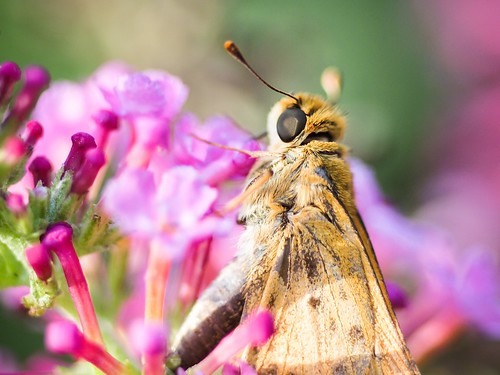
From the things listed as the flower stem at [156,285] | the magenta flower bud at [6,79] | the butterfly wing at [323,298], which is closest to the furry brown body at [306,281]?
the butterfly wing at [323,298]

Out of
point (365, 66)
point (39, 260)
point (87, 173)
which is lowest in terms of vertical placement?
point (39, 260)

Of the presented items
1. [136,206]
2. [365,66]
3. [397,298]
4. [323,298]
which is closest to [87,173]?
[136,206]

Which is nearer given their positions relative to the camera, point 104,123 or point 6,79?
point 6,79

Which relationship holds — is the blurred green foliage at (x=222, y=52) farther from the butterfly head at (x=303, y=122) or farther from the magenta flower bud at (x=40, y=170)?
the magenta flower bud at (x=40, y=170)

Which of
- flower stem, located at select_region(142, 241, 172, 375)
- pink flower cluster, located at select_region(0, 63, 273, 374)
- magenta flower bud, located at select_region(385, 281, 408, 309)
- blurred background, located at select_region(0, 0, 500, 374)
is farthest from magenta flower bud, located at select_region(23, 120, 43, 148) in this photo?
blurred background, located at select_region(0, 0, 500, 374)

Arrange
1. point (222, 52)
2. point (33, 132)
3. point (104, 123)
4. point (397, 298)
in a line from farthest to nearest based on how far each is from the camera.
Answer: point (222, 52) → point (397, 298) → point (104, 123) → point (33, 132)

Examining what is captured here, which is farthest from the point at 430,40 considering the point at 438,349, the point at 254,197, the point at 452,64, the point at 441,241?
the point at 254,197

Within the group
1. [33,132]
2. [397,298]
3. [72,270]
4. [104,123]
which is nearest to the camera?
[72,270]

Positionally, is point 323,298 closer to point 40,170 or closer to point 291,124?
point 291,124
